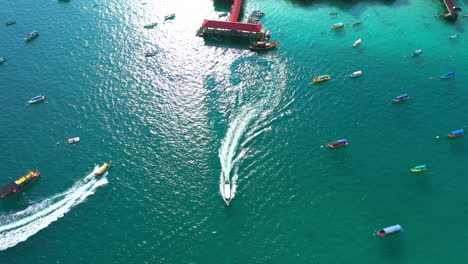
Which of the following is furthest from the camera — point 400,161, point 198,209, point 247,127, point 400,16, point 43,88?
point 400,16

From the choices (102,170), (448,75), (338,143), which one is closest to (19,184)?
(102,170)

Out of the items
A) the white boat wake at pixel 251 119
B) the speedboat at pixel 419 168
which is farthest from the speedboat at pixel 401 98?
the white boat wake at pixel 251 119

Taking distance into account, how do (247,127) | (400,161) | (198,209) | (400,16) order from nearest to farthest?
(198,209), (400,161), (247,127), (400,16)

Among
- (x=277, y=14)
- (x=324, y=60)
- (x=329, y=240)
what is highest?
(x=277, y=14)

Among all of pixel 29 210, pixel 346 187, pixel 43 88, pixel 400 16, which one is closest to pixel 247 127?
pixel 346 187

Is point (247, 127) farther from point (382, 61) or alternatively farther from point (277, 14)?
point (277, 14)

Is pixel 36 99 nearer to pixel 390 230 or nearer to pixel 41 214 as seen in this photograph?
pixel 41 214

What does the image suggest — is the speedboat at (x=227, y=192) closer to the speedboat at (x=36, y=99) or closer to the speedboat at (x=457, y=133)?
the speedboat at (x=457, y=133)
